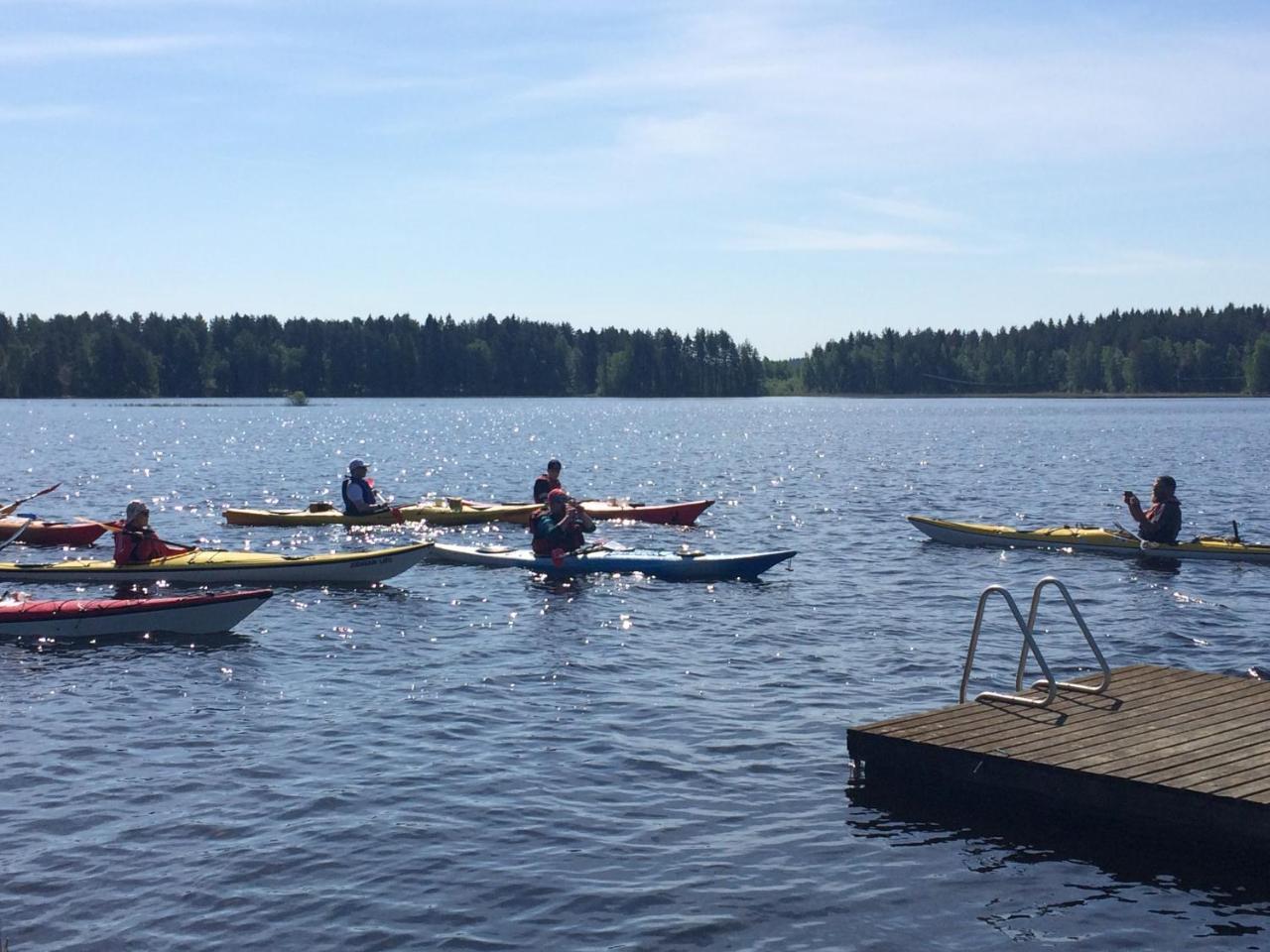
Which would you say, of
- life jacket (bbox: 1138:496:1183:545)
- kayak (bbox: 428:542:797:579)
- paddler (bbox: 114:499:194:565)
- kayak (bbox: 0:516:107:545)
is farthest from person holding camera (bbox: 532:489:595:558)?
kayak (bbox: 0:516:107:545)

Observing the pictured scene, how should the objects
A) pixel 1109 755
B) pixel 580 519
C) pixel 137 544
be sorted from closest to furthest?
pixel 1109 755, pixel 137 544, pixel 580 519

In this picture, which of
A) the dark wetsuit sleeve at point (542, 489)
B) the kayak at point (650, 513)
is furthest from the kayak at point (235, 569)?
the kayak at point (650, 513)

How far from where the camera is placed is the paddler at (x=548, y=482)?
83.5ft

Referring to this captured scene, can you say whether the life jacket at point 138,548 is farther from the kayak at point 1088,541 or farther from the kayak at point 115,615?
the kayak at point 1088,541

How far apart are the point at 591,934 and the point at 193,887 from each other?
3.09 meters

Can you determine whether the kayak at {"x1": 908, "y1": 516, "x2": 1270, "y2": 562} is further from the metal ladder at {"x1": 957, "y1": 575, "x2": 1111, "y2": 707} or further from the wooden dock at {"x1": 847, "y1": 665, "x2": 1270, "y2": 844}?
the metal ladder at {"x1": 957, "y1": 575, "x2": 1111, "y2": 707}

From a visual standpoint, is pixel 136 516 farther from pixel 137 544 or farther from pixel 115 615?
pixel 115 615

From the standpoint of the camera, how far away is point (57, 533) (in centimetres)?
2984

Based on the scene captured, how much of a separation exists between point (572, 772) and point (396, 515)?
20.4m

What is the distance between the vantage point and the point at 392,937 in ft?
28.7

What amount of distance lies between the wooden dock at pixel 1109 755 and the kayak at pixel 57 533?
23.2 meters

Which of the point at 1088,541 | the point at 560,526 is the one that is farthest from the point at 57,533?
the point at 1088,541

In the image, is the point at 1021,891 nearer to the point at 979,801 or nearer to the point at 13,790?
the point at 979,801

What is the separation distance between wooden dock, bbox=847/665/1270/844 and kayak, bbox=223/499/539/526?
21.9 meters
